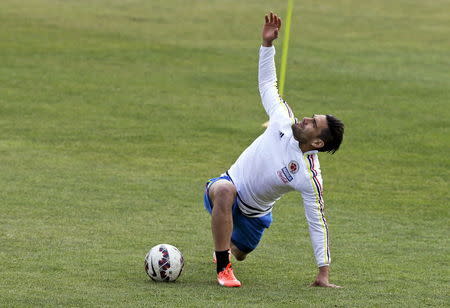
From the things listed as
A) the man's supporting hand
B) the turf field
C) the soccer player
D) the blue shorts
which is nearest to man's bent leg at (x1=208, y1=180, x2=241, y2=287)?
the soccer player

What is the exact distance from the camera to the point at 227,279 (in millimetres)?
8695

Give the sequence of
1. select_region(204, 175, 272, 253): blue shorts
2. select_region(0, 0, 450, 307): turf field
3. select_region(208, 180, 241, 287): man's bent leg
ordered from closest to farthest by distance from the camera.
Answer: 1. select_region(208, 180, 241, 287): man's bent leg
2. select_region(0, 0, 450, 307): turf field
3. select_region(204, 175, 272, 253): blue shorts

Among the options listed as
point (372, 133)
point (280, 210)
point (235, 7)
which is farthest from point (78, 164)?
point (235, 7)

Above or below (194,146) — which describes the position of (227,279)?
below

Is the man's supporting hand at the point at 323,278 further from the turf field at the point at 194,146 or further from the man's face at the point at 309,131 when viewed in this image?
the man's face at the point at 309,131

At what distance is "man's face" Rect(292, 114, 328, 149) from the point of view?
8.60 m

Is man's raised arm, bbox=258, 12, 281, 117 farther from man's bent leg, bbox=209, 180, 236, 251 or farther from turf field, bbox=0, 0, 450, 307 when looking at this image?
turf field, bbox=0, 0, 450, 307

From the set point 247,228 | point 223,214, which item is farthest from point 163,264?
point 247,228

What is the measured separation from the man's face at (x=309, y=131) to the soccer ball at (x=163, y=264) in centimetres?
151

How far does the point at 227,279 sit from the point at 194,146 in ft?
28.6

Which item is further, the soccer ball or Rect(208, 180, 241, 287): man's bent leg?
Rect(208, 180, 241, 287): man's bent leg

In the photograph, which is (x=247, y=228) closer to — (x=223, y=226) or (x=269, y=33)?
(x=223, y=226)

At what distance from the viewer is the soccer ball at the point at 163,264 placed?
8.59 metres

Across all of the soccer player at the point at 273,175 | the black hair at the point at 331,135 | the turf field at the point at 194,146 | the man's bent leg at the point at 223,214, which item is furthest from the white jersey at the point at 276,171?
the turf field at the point at 194,146
